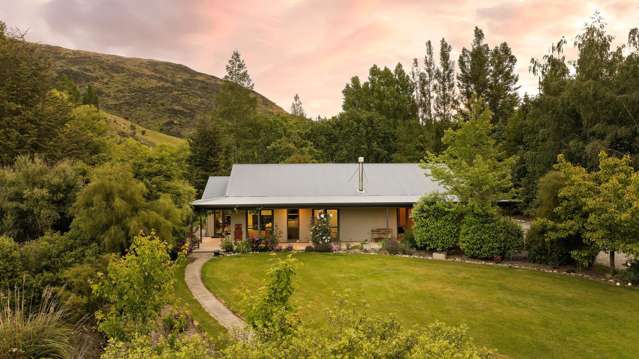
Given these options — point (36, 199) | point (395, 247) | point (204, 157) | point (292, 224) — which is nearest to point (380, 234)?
point (395, 247)

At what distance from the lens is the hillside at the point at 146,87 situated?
97.6 meters

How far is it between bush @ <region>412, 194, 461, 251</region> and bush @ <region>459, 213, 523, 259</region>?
29.8 inches

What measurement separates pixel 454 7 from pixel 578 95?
30.6 feet

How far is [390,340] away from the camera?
163 inches

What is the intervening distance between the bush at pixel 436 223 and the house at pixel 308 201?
2.78m

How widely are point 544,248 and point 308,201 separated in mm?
11386

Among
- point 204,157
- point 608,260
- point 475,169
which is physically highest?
point 204,157

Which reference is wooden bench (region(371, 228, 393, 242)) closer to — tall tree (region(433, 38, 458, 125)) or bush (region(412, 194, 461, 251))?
bush (region(412, 194, 461, 251))

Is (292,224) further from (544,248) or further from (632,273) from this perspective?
(632,273)

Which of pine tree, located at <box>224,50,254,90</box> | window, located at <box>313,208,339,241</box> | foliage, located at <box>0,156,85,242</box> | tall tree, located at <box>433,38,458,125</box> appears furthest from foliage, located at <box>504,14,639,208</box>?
pine tree, located at <box>224,50,254,90</box>

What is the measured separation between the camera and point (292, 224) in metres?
21.8

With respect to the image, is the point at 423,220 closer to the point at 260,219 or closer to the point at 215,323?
the point at 260,219

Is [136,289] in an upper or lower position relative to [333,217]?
lower

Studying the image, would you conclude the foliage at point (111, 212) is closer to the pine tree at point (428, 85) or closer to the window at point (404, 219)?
the window at point (404, 219)
